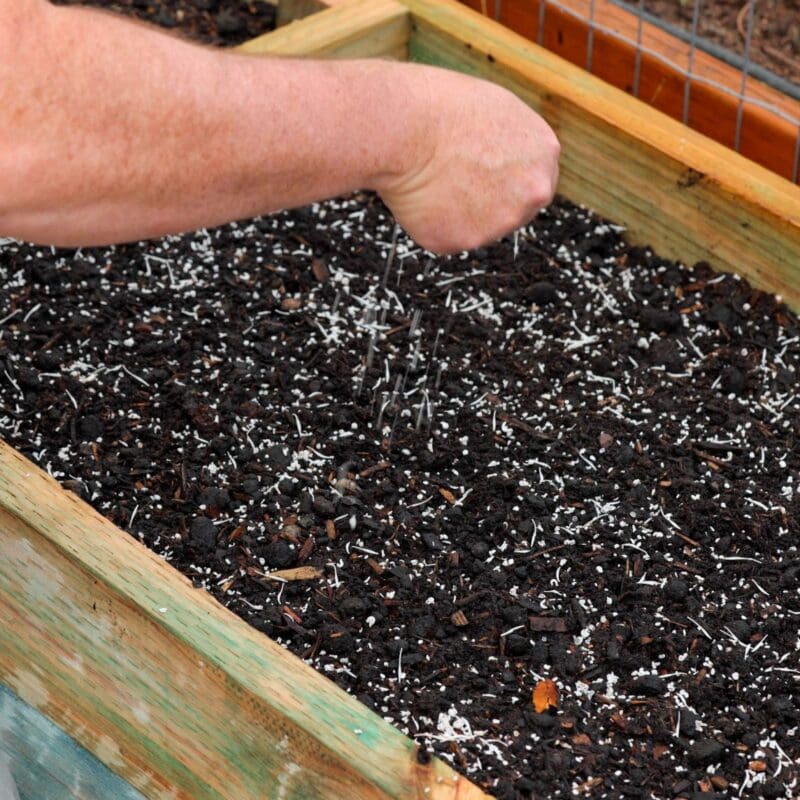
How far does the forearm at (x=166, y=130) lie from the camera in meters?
1.48

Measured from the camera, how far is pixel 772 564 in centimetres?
214

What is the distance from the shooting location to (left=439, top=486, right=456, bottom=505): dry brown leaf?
87.8 inches

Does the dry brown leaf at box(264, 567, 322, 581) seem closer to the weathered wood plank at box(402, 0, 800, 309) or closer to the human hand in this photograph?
the human hand

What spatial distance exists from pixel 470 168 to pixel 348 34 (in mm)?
1157

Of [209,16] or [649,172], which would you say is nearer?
[649,172]

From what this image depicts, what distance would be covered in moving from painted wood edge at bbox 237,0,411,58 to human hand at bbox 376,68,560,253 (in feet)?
3.48

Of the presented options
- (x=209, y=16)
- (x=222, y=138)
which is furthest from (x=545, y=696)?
(x=209, y=16)

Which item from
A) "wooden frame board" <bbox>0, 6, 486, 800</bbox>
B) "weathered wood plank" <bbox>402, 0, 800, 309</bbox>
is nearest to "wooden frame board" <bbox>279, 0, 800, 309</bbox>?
"weathered wood plank" <bbox>402, 0, 800, 309</bbox>

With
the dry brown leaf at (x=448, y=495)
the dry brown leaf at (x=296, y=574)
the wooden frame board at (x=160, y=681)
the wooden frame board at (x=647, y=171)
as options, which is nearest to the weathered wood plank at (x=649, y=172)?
the wooden frame board at (x=647, y=171)

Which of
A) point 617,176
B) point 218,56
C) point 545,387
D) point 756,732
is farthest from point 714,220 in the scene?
point 218,56

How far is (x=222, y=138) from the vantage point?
5.23 feet

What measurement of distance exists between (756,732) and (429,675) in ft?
1.31

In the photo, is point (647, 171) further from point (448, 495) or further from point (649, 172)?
point (448, 495)

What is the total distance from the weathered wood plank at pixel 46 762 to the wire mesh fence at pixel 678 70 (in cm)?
151
